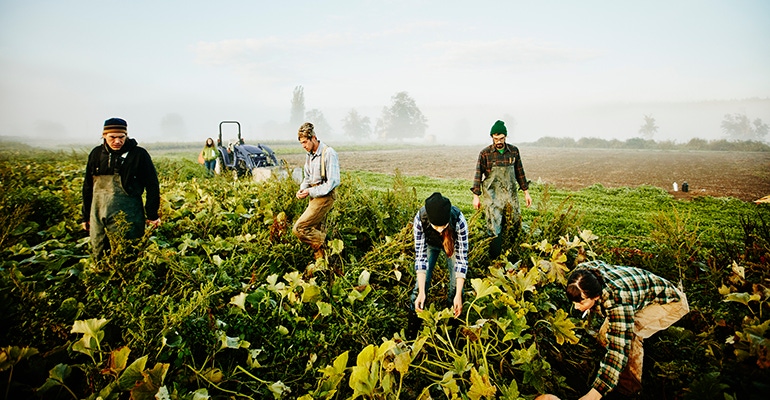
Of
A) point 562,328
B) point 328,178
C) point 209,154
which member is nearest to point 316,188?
point 328,178

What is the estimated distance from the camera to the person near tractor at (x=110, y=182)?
3230 millimetres

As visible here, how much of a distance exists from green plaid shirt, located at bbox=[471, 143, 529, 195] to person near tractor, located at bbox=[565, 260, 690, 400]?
2092 mm

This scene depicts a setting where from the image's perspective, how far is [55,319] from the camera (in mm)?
2332

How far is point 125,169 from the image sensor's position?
3.28 metres

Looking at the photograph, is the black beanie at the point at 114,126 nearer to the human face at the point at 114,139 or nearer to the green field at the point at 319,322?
the human face at the point at 114,139

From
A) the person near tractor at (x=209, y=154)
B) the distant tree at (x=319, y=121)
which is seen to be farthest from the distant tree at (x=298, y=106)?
the person near tractor at (x=209, y=154)

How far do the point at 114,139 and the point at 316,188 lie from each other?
1.88 meters

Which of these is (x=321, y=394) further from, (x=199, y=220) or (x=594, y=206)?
(x=594, y=206)

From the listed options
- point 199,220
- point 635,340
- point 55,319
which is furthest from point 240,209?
point 635,340

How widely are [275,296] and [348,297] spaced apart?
0.73 metres

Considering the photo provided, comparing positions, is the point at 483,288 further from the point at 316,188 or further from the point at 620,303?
the point at 316,188

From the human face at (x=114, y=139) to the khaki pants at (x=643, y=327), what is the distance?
457 cm

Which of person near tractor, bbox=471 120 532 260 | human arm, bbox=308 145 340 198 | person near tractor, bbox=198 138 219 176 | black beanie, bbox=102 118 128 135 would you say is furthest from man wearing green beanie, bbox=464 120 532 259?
person near tractor, bbox=198 138 219 176

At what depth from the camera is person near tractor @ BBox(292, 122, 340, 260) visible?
3.77 m
